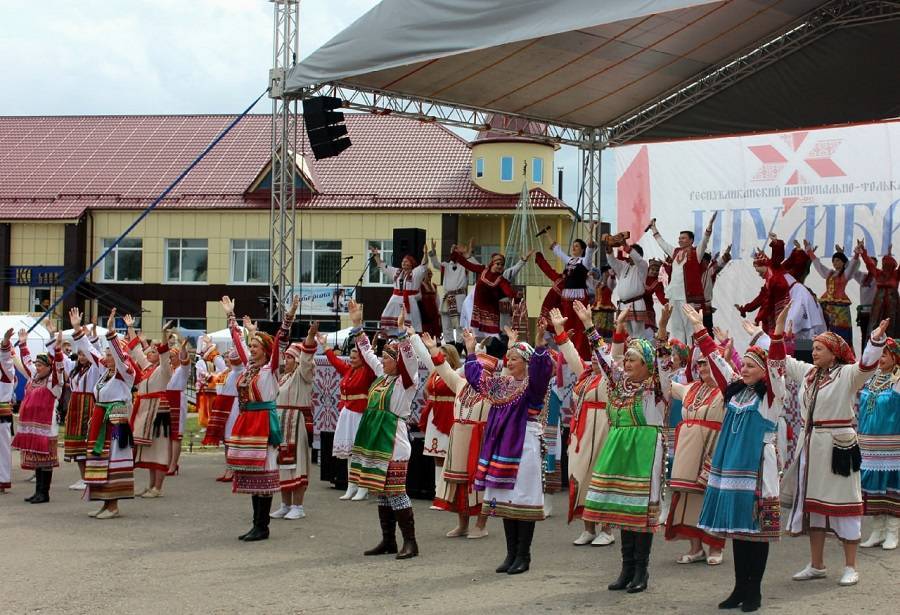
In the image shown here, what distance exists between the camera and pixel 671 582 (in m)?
7.21

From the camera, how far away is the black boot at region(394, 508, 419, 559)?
8008 mm

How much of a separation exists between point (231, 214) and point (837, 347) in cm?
2951

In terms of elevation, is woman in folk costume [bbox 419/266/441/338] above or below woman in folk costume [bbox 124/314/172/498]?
above

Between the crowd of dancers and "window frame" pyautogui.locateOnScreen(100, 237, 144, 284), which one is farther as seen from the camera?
"window frame" pyautogui.locateOnScreen(100, 237, 144, 284)

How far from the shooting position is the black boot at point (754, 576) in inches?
249

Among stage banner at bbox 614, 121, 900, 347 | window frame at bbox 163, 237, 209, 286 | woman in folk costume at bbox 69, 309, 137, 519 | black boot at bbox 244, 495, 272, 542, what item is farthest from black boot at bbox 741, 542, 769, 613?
window frame at bbox 163, 237, 209, 286

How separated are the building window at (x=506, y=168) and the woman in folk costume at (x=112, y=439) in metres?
23.6

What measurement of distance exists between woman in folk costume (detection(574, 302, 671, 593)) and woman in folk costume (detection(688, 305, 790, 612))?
0.37 m

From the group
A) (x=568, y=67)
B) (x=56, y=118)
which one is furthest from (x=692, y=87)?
(x=56, y=118)

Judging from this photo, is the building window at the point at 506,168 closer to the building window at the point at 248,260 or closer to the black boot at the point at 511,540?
the building window at the point at 248,260

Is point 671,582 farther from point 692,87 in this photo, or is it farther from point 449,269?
point 692,87

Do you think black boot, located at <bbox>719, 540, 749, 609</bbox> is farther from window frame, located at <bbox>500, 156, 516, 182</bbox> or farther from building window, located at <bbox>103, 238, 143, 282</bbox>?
building window, located at <bbox>103, 238, 143, 282</bbox>

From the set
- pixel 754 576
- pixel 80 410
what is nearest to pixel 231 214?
pixel 80 410

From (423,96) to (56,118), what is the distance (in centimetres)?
2878
